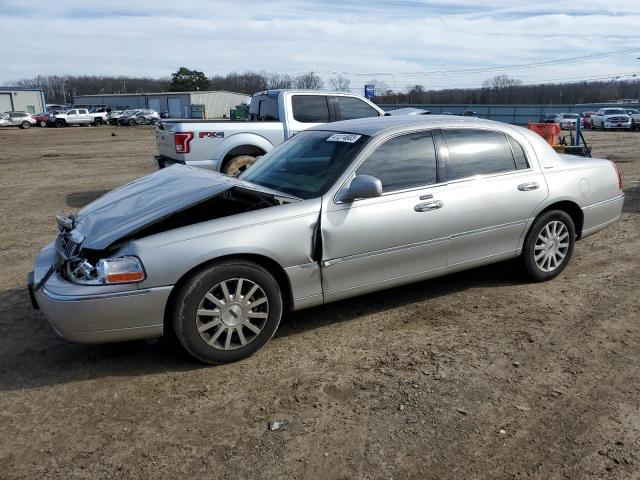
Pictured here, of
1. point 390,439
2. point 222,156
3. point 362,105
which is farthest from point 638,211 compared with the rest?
point 390,439

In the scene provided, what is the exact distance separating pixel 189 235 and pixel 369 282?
1.48 metres

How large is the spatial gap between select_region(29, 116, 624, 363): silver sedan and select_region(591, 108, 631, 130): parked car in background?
36268mm

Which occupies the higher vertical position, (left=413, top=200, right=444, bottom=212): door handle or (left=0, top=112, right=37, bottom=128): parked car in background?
(left=0, top=112, right=37, bottom=128): parked car in background

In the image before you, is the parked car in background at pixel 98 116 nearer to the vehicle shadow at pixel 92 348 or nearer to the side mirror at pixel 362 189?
the vehicle shadow at pixel 92 348

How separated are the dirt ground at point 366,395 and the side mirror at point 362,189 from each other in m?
1.11

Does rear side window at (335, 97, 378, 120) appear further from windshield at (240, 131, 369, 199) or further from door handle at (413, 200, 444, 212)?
door handle at (413, 200, 444, 212)

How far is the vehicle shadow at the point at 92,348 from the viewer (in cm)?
378

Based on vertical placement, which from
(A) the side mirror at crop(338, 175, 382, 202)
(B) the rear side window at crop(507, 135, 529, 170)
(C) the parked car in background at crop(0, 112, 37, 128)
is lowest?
(A) the side mirror at crop(338, 175, 382, 202)

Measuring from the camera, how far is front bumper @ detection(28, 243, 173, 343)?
345cm

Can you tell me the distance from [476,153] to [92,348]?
3.61 metres

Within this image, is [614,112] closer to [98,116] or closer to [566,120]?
[566,120]

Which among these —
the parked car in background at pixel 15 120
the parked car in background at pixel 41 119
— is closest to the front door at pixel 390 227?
the parked car in background at pixel 15 120

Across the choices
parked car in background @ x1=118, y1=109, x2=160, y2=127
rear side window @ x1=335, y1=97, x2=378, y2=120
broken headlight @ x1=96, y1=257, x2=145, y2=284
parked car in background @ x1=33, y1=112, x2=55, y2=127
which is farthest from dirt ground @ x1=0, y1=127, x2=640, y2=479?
parked car in background @ x1=33, y1=112, x2=55, y2=127

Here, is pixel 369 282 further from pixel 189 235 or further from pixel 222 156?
pixel 222 156
